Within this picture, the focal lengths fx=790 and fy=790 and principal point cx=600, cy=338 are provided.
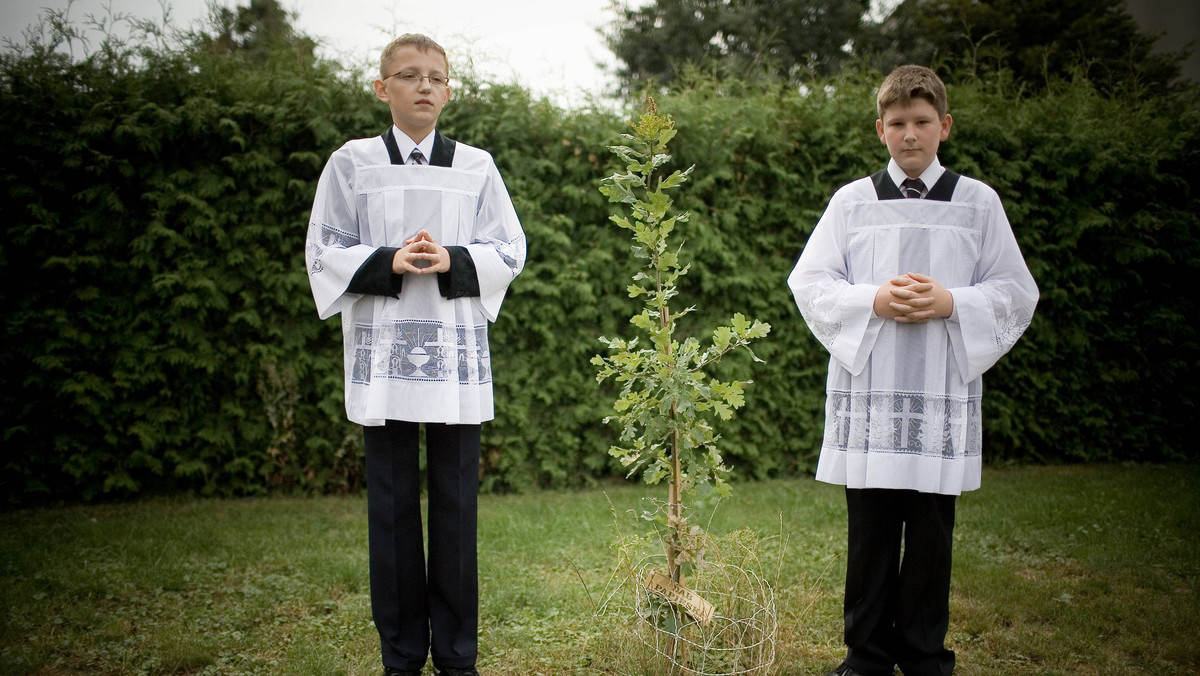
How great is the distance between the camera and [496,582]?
3.90 m

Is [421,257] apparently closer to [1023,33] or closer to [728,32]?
[728,32]

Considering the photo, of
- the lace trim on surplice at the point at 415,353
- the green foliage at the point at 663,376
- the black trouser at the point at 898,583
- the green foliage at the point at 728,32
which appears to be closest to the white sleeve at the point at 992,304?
the black trouser at the point at 898,583

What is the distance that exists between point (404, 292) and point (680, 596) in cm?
133

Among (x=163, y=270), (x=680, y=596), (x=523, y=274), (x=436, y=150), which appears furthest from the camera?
(x=523, y=274)

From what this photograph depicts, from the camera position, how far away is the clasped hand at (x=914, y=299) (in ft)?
8.25

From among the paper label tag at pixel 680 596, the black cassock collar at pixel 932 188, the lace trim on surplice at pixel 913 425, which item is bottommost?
the paper label tag at pixel 680 596

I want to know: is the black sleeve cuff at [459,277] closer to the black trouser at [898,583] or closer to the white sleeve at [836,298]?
the white sleeve at [836,298]

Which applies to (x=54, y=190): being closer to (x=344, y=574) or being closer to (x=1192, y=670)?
(x=344, y=574)

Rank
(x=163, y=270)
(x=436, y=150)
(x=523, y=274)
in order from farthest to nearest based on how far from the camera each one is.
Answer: (x=523, y=274) < (x=163, y=270) < (x=436, y=150)

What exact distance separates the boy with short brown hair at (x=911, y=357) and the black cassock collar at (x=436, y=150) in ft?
4.39

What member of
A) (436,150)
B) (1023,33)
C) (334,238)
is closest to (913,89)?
(436,150)

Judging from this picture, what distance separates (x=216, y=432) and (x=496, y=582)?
265 centimetres

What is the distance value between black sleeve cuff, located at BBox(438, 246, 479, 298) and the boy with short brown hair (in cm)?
117

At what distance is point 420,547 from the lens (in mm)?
2738
